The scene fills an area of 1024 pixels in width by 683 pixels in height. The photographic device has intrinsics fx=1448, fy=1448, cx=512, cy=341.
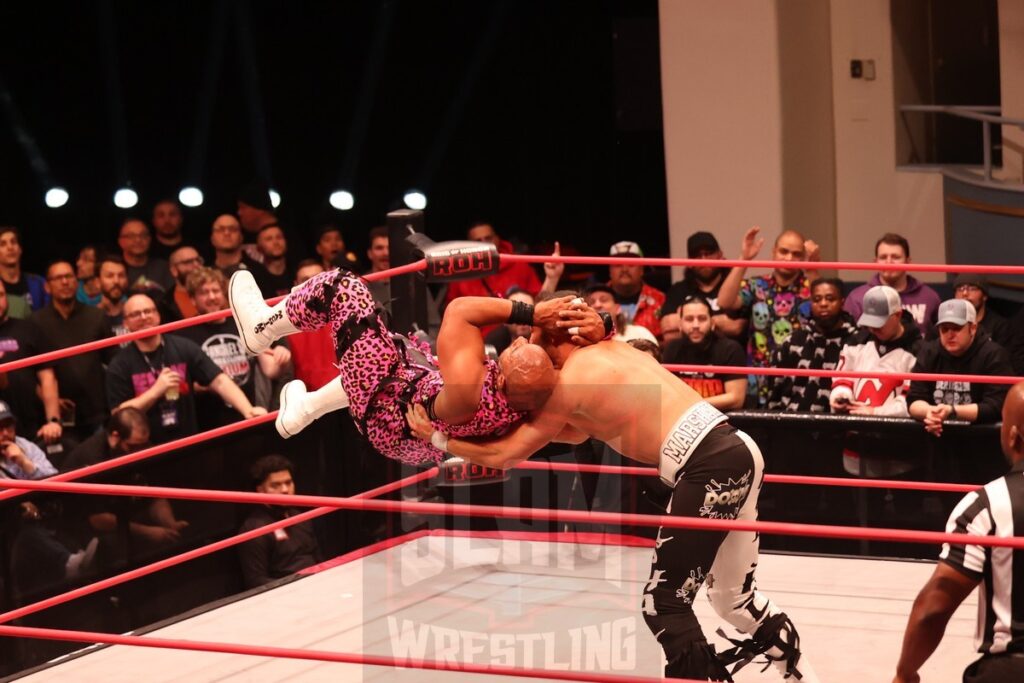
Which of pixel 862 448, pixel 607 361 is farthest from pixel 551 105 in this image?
pixel 607 361

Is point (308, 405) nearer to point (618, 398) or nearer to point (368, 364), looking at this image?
point (368, 364)

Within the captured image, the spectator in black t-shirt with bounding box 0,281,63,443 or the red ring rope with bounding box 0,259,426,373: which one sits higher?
the red ring rope with bounding box 0,259,426,373

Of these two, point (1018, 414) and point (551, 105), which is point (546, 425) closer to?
point (1018, 414)

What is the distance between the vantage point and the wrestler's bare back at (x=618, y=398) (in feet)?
9.62

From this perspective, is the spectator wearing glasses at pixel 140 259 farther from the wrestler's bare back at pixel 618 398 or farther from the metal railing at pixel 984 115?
the metal railing at pixel 984 115

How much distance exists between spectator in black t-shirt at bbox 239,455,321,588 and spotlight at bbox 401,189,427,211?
3.98m

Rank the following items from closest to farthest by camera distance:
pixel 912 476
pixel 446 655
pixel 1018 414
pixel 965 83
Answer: pixel 1018 414 < pixel 446 655 < pixel 912 476 < pixel 965 83

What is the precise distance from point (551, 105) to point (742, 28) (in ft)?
6.04

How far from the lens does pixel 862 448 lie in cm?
444

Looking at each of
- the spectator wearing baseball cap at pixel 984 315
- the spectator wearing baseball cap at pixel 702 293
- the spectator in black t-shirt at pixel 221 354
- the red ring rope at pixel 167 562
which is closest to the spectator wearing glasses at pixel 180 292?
the spectator in black t-shirt at pixel 221 354

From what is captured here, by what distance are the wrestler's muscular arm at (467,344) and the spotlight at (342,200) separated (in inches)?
227

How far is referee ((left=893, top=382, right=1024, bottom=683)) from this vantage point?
243cm


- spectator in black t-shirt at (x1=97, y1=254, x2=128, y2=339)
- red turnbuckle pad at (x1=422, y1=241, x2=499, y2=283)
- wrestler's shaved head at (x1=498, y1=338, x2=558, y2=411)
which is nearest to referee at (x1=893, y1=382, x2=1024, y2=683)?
wrestler's shaved head at (x1=498, y1=338, x2=558, y2=411)

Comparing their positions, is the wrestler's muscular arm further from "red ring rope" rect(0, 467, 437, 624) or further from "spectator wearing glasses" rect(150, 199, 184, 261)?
"spectator wearing glasses" rect(150, 199, 184, 261)
